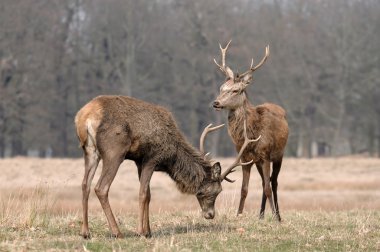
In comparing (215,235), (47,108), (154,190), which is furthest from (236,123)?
(47,108)

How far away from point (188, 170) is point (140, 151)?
2.92 ft

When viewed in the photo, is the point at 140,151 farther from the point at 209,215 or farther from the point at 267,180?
the point at 267,180

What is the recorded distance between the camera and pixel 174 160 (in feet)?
34.5

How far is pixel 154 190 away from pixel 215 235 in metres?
17.7

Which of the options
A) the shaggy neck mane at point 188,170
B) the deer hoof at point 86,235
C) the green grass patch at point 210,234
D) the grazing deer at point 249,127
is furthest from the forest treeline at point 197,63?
the deer hoof at point 86,235

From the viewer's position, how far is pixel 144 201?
10055 millimetres

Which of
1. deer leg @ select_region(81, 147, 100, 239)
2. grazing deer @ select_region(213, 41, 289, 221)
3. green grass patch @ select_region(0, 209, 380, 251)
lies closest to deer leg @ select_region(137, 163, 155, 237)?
green grass patch @ select_region(0, 209, 380, 251)

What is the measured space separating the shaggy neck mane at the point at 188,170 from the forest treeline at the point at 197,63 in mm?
34517

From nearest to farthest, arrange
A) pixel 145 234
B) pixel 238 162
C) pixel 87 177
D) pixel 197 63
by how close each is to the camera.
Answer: pixel 87 177
pixel 145 234
pixel 238 162
pixel 197 63

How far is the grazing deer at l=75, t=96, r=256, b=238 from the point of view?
9.58 meters

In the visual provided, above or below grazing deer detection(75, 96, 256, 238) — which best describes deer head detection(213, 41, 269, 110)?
above

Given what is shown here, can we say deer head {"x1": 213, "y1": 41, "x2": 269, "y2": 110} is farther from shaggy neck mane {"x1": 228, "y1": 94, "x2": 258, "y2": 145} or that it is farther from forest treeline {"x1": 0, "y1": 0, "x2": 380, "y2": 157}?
forest treeline {"x1": 0, "y1": 0, "x2": 380, "y2": 157}

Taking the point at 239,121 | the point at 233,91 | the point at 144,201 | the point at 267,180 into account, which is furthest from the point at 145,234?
the point at 233,91

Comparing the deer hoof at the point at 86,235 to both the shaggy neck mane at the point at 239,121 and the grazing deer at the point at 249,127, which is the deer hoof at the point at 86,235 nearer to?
the grazing deer at the point at 249,127
